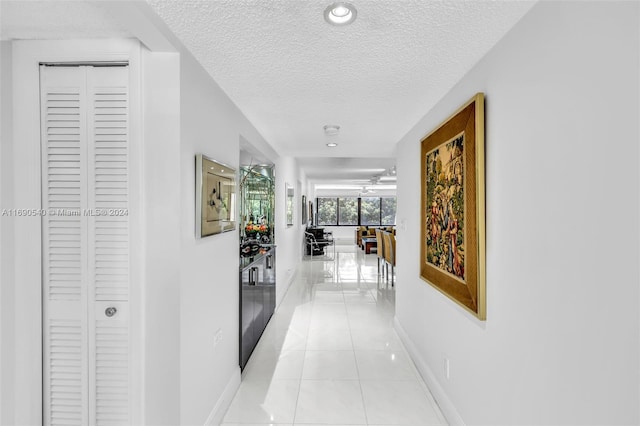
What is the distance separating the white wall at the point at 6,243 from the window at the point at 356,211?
504 inches

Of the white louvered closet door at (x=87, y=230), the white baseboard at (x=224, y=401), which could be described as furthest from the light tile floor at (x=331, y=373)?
the white louvered closet door at (x=87, y=230)

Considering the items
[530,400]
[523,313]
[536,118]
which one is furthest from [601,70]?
[530,400]

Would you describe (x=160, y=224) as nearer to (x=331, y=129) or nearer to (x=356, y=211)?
(x=331, y=129)

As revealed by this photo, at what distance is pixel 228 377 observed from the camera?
2330mm

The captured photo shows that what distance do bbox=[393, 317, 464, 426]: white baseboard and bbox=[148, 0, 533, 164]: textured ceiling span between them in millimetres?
1999

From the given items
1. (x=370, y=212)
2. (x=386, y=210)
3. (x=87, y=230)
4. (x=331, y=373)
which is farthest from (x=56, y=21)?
(x=386, y=210)

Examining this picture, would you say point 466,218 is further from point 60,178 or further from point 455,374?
point 60,178

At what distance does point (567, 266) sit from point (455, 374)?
122 cm

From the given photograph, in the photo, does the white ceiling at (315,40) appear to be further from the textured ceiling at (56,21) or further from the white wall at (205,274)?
the white wall at (205,274)

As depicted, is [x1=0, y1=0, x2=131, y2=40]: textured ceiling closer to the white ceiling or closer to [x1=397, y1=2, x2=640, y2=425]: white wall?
the white ceiling

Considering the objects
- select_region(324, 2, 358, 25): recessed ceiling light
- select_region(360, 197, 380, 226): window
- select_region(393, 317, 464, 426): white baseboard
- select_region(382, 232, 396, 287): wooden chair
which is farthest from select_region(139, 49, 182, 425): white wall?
select_region(360, 197, 380, 226): window

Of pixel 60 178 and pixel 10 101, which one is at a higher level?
pixel 10 101

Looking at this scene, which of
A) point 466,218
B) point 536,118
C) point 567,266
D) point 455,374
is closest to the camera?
point 567,266

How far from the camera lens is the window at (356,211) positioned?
14.3 meters
